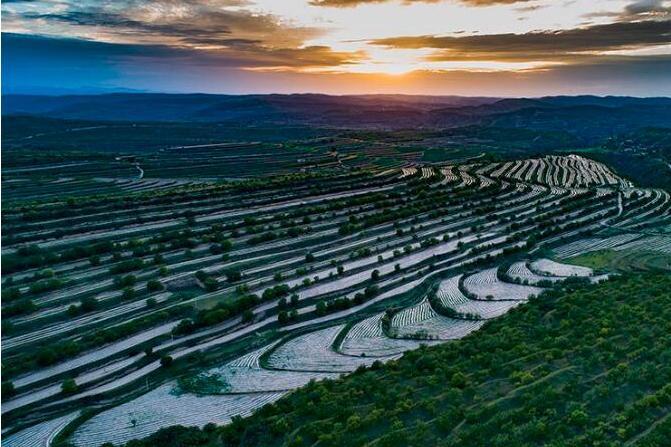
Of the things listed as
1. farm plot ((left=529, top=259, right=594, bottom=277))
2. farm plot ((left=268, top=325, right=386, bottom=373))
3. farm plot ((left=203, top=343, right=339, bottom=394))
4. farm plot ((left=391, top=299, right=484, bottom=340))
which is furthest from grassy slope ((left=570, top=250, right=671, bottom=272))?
farm plot ((left=203, top=343, right=339, bottom=394))

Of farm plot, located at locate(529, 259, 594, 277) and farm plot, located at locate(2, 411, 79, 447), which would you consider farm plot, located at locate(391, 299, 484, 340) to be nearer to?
farm plot, located at locate(529, 259, 594, 277)

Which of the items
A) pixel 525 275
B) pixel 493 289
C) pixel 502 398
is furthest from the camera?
pixel 525 275

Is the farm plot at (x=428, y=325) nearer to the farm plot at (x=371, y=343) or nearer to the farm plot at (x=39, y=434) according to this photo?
the farm plot at (x=371, y=343)

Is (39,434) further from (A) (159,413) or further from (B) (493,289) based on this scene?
(B) (493,289)

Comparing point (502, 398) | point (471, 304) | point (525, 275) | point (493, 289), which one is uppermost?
point (502, 398)

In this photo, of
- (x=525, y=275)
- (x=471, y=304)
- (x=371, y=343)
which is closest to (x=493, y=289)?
(x=471, y=304)

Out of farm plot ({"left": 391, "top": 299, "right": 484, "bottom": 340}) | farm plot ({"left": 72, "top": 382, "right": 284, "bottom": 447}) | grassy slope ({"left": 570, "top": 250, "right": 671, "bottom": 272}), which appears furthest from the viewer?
grassy slope ({"left": 570, "top": 250, "right": 671, "bottom": 272})

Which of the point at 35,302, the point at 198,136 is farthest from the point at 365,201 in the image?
the point at 198,136

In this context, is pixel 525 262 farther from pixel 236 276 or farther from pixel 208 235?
pixel 208 235
